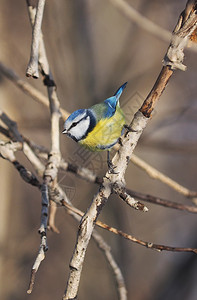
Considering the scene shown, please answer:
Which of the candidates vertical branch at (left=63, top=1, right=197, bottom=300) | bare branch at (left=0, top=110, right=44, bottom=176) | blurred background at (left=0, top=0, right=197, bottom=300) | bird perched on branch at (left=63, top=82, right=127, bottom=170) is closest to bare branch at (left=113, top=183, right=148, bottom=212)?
vertical branch at (left=63, top=1, right=197, bottom=300)

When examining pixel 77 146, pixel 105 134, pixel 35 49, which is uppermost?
pixel 77 146

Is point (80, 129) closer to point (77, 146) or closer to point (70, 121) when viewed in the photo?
point (70, 121)

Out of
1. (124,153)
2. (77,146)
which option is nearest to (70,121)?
(124,153)

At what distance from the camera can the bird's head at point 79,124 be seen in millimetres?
797

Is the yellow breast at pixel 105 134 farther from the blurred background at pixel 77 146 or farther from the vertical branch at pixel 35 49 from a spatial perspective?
the blurred background at pixel 77 146

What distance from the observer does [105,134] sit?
2.80 feet

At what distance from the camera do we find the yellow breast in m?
0.83

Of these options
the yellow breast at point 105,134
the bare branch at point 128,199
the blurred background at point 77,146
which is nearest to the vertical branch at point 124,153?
the bare branch at point 128,199

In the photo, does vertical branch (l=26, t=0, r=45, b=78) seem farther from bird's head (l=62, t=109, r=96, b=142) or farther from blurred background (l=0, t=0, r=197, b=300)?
blurred background (l=0, t=0, r=197, b=300)

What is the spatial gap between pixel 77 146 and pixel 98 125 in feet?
2.69

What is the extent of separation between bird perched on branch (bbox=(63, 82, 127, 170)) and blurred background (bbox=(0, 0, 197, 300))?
2.61 ft

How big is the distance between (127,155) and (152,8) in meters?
1.93

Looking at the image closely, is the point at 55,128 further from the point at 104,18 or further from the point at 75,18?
the point at 104,18

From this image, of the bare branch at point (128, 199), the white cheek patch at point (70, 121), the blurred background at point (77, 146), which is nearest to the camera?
the bare branch at point (128, 199)
